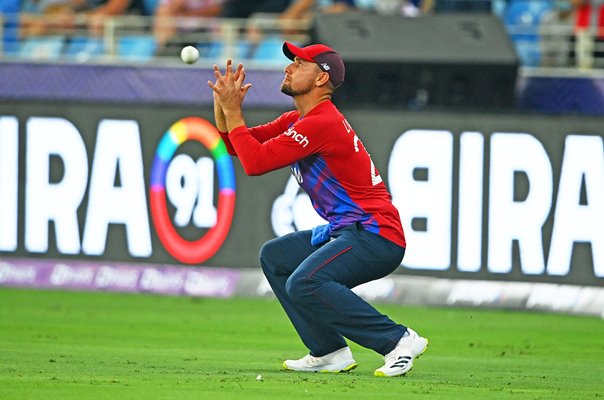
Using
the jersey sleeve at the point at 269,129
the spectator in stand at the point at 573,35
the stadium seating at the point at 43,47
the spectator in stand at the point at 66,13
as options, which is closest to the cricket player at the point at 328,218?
the jersey sleeve at the point at 269,129

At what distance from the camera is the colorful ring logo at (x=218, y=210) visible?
1572cm

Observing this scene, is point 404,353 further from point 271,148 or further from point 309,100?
point 309,100

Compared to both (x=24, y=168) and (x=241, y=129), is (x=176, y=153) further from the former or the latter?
(x=241, y=129)

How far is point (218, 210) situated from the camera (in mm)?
15727

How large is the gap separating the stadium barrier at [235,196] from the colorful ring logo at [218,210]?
0.01 m

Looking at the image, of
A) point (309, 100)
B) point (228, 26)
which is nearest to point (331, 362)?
point (309, 100)

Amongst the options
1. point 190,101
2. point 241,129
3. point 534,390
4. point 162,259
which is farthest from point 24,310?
point 534,390

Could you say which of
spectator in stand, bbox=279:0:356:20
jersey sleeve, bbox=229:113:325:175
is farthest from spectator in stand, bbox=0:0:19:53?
jersey sleeve, bbox=229:113:325:175

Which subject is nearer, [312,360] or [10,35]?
[312,360]

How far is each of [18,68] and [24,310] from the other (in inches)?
141

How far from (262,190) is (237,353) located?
4959 mm

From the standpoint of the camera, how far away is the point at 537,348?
12000 mm

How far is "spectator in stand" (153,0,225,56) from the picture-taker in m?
17.0

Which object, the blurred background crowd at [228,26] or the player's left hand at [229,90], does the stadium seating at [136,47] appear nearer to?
the blurred background crowd at [228,26]
